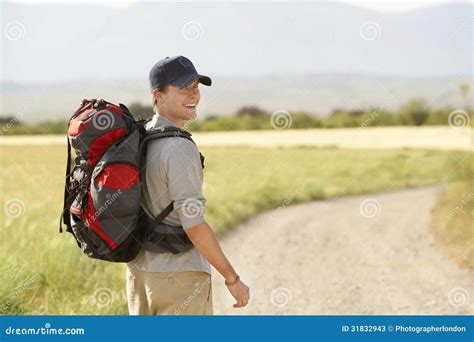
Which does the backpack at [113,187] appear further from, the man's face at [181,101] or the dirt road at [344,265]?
the dirt road at [344,265]

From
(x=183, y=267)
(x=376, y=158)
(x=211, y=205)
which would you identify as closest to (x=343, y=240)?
(x=211, y=205)

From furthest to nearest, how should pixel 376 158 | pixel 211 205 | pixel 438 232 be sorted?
pixel 376 158 < pixel 211 205 < pixel 438 232

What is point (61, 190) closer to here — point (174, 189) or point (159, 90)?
point (159, 90)

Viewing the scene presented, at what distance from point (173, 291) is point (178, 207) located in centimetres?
47

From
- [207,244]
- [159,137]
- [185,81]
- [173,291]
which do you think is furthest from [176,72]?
[173,291]

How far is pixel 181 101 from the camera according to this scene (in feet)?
12.7

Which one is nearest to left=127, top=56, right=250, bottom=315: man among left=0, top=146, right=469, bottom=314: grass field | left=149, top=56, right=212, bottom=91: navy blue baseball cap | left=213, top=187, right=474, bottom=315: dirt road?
left=149, top=56, right=212, bottom=91: navy blue baseball cap

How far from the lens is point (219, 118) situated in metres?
36.0

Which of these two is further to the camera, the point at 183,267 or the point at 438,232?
the point at 438,232

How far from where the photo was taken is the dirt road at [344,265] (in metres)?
8.05

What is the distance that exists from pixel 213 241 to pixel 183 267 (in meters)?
0.24

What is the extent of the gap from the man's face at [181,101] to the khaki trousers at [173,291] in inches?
30.5
